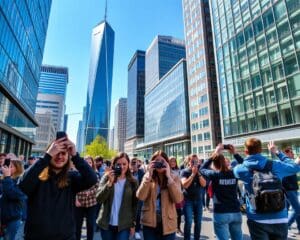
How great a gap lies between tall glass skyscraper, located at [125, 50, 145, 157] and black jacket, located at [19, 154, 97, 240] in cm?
12346

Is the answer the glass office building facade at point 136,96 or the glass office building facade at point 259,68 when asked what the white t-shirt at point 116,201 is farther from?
the glass office building facade at point 136,96

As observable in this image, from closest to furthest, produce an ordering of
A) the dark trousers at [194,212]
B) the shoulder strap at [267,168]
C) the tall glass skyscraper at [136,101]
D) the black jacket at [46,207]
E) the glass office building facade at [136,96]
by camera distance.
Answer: the black jacket at [46,207] < the shoulder strap at [267,168] < the dark trousers at [194,212] < the tall glass skyscraper at [136,101] < the glass office building facade at [136,96]

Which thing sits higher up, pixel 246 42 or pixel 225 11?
pixel 225 11

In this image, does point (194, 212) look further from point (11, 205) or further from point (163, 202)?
point (11, 205)

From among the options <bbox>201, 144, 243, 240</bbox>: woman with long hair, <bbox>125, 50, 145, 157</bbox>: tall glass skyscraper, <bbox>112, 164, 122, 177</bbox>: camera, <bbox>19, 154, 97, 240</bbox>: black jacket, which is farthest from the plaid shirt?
<bbox>125, 50, 145, 157</bbox>: tall glass skyscraper

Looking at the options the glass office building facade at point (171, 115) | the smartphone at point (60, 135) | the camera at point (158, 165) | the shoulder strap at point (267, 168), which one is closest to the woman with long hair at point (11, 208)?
the smartphone at point (60, 135)

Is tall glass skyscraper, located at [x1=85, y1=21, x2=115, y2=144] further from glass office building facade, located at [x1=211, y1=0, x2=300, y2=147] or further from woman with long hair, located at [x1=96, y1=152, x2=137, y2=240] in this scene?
woman with long hair, located at [x1=96, y1=152, x2=137, y2=240]

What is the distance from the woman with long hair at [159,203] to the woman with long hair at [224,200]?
1.00 meters

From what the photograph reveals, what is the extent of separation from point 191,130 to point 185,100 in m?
11.6

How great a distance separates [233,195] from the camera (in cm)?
382

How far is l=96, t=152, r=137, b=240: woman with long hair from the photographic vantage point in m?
3.25

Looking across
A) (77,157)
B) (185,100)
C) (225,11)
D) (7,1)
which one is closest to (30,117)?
(7,1)

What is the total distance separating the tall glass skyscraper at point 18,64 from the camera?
67.1 feet

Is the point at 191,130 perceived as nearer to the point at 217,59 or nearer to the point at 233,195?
the point at 217,59
